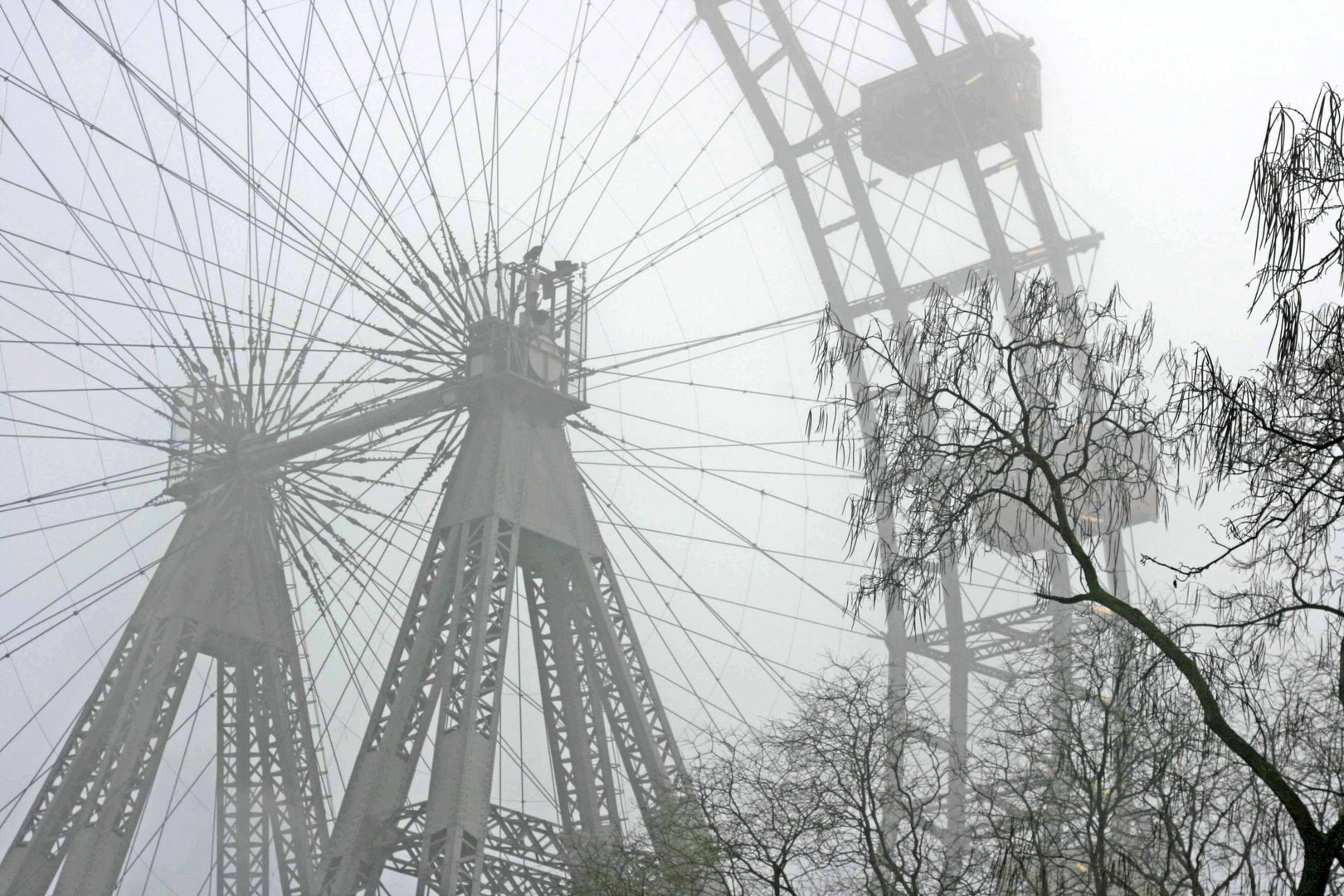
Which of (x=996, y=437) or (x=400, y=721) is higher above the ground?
(x=400, y=721)

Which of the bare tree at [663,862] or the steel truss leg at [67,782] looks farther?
the steel truss leg at [67,782]

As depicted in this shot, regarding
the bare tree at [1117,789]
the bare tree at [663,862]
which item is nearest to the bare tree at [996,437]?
the bare tree at [1117,789]

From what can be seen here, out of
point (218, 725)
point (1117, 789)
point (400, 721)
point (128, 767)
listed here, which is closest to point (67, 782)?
point (128, 767)

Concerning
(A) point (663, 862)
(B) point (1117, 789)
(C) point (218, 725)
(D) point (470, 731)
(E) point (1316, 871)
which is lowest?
(E) point (1316, 871)

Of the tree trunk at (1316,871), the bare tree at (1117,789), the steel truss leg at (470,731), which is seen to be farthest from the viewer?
the steel truss leg at (470,731)

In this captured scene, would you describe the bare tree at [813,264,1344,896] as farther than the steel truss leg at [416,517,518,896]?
No

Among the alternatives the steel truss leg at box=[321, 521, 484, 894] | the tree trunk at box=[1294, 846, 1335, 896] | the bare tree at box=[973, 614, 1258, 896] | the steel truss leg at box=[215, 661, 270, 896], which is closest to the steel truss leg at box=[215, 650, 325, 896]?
the steel truss leg at box=[215, 661, 270, 896]

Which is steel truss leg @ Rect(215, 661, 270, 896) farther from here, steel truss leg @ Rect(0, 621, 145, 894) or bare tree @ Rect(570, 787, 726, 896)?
bare tree @ Rect(570, 787, 726, 896)

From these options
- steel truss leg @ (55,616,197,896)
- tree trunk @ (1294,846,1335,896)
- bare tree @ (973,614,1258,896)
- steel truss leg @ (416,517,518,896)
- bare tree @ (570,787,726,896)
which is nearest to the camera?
tree trunk @ (1294,846,1335,896)

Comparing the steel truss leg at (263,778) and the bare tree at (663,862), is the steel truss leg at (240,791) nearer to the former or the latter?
the steel truss leg at (263,778)

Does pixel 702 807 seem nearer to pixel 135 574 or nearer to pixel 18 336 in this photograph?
pixel 135 574

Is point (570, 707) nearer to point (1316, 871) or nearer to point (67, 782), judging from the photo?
point (67, 782)

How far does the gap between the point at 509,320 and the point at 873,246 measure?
951 cm

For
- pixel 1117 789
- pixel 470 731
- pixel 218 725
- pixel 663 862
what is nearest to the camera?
pixel 1117 789
